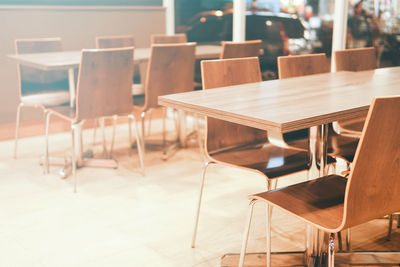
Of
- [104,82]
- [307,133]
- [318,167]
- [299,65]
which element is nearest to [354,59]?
[299,65]

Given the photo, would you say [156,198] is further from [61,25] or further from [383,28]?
[61,25]

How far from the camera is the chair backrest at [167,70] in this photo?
3.58 meters

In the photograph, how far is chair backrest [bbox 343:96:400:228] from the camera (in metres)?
1.37

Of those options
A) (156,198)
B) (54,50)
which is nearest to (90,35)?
(54,50)

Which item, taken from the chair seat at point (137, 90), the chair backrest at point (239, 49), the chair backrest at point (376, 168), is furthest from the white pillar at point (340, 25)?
the chair backrest at point (376, 168)

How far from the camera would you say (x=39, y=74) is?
418 cm

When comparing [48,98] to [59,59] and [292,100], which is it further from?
[292,100]

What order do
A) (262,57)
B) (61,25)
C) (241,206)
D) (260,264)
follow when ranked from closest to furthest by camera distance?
(260,264), (241,206), (262,57), (61,25)

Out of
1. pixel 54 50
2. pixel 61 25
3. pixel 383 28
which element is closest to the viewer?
pixel 383 28

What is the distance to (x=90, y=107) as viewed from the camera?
3.29 meters

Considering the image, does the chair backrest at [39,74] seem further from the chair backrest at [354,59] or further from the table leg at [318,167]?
the table leg at [318,167]

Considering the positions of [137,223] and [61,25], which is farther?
[61,25]

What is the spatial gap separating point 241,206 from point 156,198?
1.83 feet

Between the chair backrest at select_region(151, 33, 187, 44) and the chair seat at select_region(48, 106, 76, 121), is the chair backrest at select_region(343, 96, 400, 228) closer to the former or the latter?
the chair seat at select_region(48, 106, 76, 121)
